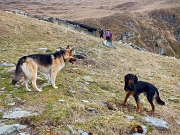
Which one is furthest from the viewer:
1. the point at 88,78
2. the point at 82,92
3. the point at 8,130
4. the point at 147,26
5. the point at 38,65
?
the point at 147,26

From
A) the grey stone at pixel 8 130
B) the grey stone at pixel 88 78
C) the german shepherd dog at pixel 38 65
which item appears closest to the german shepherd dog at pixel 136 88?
the german shepherd dog at pixel 38 65

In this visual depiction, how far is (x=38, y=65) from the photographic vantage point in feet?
32.3

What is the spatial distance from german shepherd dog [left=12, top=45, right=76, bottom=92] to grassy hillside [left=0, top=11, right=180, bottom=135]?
577mm

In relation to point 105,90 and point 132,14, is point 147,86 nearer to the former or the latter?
point 105,90

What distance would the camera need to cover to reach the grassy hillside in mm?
7824

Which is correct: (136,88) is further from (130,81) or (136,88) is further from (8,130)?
(8,130)

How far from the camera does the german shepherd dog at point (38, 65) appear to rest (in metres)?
9.41

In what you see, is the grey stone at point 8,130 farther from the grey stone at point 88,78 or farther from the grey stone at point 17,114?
the grey stone at point 88,78

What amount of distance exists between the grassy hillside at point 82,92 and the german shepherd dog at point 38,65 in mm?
577

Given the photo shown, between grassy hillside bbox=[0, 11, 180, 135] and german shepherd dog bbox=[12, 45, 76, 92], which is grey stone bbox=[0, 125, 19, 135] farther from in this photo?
german shepherd dog bbox=[12, 45, 76, 92]

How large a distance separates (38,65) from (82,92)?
224 cm

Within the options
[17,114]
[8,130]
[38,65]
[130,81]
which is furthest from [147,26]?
[8,130]

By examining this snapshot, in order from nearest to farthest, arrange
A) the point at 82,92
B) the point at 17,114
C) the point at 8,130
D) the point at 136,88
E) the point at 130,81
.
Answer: the point at 8,130
the point at 17,114
the point at 130,81
the point at 136,88
the point at 82,92

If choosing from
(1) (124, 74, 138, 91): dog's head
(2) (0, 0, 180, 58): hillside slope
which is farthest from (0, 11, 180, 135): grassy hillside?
(2) (0, 0, 180, 58): hillside slope
